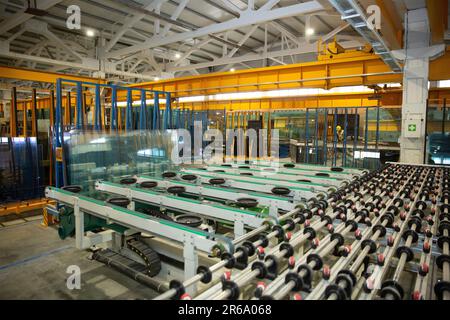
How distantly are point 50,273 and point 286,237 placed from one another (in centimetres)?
335

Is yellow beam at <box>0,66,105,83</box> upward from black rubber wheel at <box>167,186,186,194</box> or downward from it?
upward

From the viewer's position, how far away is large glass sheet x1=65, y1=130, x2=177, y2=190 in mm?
4777

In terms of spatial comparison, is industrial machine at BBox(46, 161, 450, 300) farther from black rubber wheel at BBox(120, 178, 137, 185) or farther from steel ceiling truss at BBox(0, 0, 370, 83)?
steel ceiling truss at BBox(0, 0, 370, 83)


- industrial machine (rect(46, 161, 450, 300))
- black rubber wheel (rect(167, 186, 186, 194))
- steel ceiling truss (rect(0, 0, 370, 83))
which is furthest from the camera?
steel ceiling truss (rect(0, 0, 370, 83))

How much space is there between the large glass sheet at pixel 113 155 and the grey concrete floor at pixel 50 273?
3.50 ft

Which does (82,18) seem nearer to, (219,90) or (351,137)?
(219,90)

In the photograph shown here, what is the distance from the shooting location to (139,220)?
103 inches

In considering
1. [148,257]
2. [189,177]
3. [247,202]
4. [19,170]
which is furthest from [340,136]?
[19,170]

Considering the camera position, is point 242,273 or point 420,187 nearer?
point 242,273

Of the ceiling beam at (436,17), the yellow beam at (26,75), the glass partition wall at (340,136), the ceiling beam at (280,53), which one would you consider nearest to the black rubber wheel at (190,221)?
the ceiling beam at (436,17)

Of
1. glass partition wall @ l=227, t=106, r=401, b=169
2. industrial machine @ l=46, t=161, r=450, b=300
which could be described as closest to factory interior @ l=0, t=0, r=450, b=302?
industrial machine @ l=46, t=161, r=450, b=300

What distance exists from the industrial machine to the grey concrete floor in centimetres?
18
